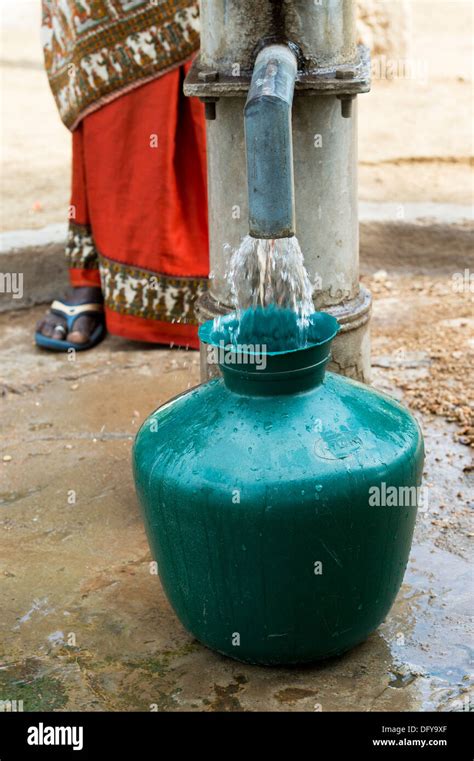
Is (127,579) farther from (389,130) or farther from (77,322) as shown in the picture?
(389,130)

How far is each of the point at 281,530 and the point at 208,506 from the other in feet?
0.47

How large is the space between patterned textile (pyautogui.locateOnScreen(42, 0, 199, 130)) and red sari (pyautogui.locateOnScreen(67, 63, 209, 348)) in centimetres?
5

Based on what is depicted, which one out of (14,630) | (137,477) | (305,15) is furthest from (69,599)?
(305,15)

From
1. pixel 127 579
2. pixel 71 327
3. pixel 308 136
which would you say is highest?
pixel 308 136

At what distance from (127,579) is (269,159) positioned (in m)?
1.11

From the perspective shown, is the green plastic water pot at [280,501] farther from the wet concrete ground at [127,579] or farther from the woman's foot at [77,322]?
the woman's foot at [77,322]

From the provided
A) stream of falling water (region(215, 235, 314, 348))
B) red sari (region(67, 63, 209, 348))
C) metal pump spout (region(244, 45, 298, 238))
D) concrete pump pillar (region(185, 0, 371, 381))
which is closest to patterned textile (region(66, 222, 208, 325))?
red sari (region(67, 63, 209, 348))

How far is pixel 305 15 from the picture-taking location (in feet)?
8.16

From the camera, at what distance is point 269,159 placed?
2.10 metres

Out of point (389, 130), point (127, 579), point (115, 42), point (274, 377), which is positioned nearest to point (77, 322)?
point (115, 42)

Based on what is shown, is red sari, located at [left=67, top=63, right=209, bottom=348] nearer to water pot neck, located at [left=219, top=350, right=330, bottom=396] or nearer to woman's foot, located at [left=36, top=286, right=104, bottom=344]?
woman's foot, located at [left=36, top=286, right=104, bottom=344]

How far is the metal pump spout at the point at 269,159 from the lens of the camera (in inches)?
82.4

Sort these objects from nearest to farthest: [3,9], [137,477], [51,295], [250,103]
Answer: [250,103] → [137,477] → [51,295] → [3,9]
